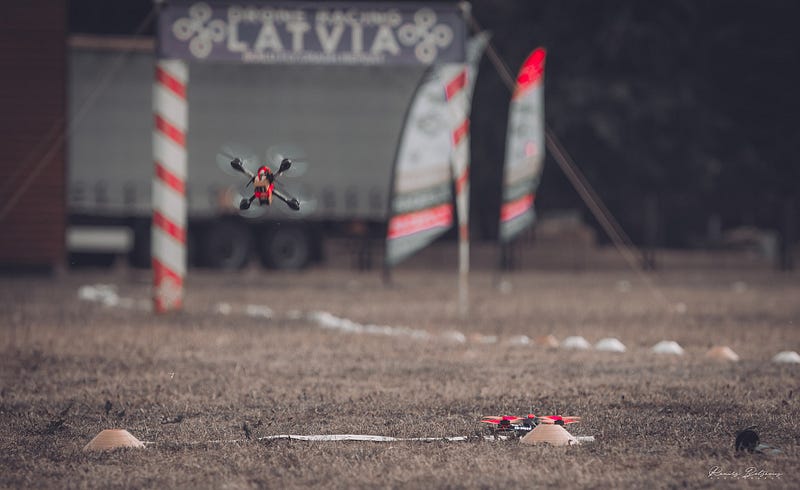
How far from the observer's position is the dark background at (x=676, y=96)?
39125 mm

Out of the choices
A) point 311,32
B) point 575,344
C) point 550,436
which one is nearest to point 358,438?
point 550,436

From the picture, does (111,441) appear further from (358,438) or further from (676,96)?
(676,96)

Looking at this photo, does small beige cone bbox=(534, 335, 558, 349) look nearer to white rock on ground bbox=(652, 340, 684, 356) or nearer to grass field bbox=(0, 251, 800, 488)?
grass field bbox=(0, 251, 800, 488)

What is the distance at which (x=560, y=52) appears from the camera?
136 ft

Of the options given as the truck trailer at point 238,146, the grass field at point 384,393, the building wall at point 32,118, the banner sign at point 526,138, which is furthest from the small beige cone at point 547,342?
the truck trailer at point 238,146

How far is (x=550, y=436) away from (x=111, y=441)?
7.73 feet

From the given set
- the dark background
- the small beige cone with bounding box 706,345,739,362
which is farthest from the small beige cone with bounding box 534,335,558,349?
the dark background

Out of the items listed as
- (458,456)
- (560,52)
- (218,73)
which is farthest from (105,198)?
(458,456)

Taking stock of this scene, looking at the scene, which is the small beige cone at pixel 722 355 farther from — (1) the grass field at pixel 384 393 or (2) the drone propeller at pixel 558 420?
(2) the drone propeller at pixel 558 420

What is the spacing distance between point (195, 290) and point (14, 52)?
314 inches

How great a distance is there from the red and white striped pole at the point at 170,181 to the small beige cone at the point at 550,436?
10.7 meters

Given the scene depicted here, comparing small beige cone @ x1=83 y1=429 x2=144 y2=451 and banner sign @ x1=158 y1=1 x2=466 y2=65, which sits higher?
banner sign @ x1=158 y1=1 x2=466 y2=65

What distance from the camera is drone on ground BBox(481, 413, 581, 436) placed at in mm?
7762

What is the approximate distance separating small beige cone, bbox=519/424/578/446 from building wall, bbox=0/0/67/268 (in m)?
22.8
